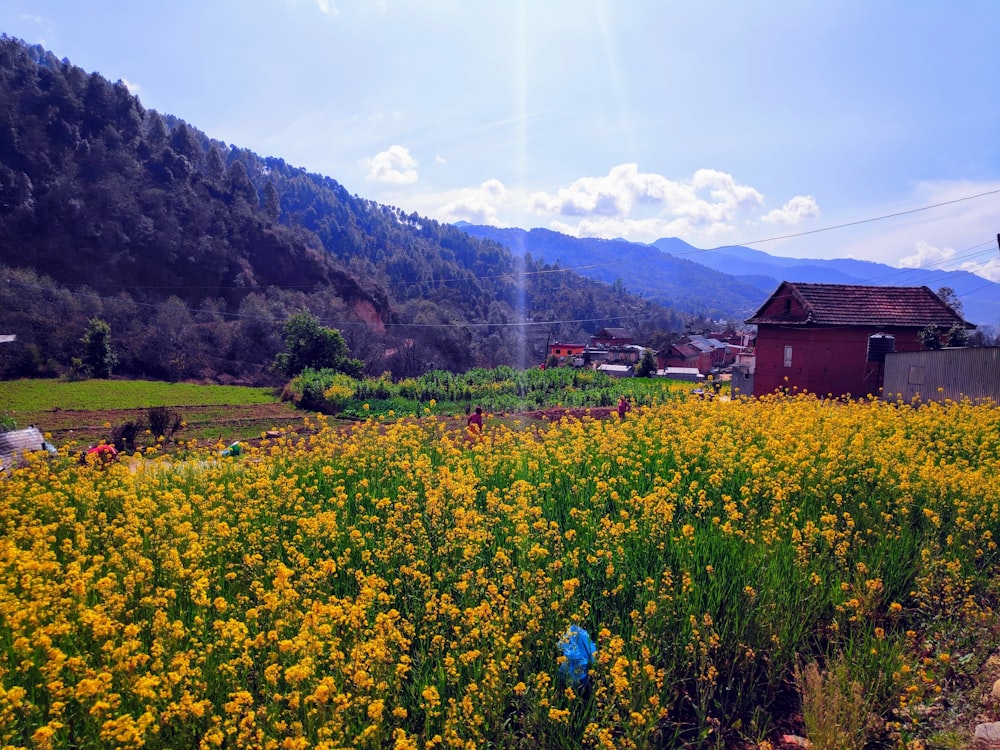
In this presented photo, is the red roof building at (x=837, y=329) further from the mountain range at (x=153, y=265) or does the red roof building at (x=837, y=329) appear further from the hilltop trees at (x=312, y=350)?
the hilltop trees at (x=312, y=350)

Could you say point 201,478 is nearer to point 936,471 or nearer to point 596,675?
point 596,675

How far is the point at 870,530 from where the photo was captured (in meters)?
4.93

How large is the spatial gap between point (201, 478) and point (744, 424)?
6913 mm

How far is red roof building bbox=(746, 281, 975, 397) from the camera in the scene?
957 inches

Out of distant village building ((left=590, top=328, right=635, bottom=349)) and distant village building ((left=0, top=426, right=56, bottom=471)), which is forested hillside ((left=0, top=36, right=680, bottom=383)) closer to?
distant village building ((left=590, top=328, right=635, bottom=349))

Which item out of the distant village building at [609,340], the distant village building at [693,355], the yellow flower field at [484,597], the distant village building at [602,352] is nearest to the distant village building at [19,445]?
the yellow flower field at [484,597]

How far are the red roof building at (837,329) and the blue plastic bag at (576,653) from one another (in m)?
22.8

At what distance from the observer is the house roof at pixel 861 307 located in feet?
80.5

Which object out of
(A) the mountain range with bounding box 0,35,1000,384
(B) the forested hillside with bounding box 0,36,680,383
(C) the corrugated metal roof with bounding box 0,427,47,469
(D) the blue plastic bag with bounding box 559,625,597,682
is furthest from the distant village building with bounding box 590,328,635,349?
(D) the blue plastic bag with bounding box 559,625,597,682

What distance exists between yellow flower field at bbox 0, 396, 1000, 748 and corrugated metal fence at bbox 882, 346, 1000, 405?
33.4ft

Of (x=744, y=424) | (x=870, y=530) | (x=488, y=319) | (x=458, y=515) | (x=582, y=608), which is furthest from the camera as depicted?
(x=488, y=319)


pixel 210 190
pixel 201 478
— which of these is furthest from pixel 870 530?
pixel 210 190

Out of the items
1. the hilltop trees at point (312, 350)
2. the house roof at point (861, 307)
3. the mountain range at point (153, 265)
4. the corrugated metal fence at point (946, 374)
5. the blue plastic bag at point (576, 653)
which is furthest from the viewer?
the mountain range at point (153, 265)

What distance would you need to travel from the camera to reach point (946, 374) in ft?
51.9
